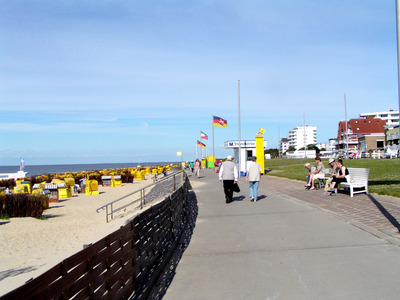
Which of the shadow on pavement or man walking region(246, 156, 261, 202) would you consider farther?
man walking region(246, 156, 261, 202)

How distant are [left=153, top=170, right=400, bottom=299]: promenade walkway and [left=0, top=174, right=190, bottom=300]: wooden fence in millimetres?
324

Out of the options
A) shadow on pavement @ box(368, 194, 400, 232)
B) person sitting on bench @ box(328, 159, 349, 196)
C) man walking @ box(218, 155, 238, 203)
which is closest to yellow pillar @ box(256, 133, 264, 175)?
person sitting on bench @ box(328, 159, 349, 196)

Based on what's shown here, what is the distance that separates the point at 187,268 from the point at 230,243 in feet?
5.60

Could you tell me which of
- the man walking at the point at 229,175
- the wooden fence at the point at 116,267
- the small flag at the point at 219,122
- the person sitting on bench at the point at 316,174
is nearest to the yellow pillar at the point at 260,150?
the small flag at the point at 219,122

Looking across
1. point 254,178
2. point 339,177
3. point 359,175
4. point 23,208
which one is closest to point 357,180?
point 359,175

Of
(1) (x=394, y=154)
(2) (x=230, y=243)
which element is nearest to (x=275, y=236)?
(2) (x=230, y=243)

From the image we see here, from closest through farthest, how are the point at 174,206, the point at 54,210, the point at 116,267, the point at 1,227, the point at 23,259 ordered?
the point at 116,267, the point at 174,206, the point at 23,259, the point at 1,227, the point at 54,210

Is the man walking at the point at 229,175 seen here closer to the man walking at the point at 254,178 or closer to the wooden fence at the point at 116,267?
the man walking at the point at 254,178

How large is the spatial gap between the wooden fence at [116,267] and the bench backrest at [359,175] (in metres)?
8.64

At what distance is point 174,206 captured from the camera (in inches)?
328

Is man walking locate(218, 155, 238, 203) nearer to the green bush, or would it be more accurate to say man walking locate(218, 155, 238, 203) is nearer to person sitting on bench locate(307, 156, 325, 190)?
person sitting on bench locate(307, 156, 325, 190)

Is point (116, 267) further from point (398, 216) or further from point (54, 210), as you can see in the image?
point (54, 210)

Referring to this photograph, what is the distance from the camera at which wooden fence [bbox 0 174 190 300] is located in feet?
8.50

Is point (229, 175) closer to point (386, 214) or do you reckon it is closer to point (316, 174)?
point (316, 174)
